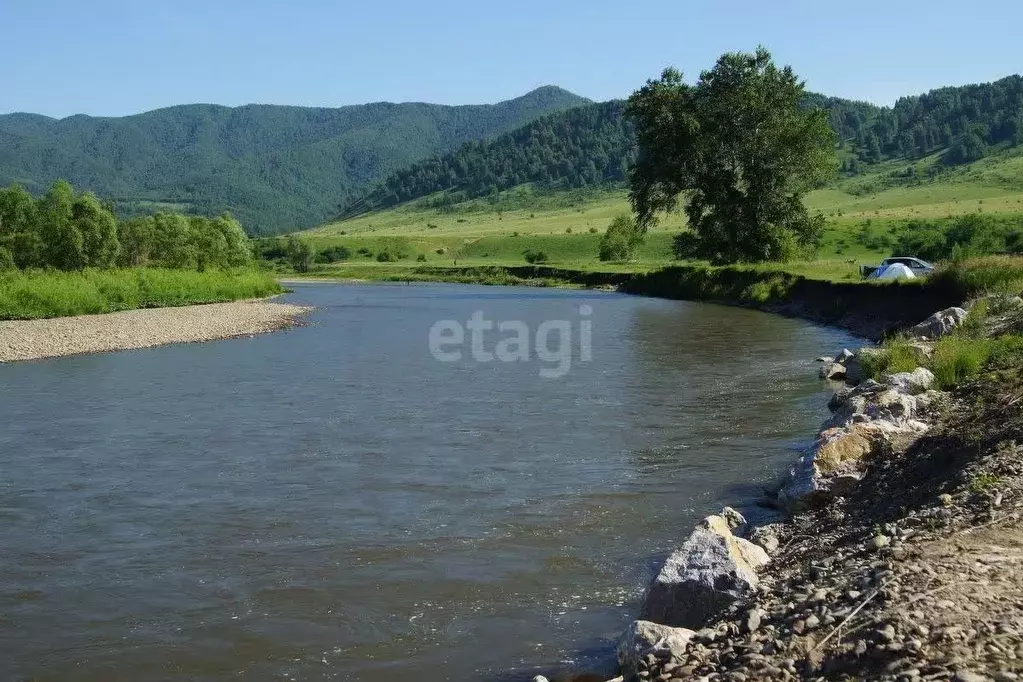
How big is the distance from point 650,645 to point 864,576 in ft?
5.63

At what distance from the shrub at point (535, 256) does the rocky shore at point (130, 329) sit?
67.5 metres

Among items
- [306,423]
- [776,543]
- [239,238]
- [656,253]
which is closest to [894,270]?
[306,423]

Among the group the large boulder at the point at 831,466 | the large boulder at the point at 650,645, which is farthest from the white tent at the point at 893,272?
the large boulder at the point at 650,645

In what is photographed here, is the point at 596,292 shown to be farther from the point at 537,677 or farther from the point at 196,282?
the point at 537,677

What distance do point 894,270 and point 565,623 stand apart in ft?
131

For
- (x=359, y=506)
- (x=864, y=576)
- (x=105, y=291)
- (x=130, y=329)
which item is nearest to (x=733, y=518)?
(x=864, y=576)

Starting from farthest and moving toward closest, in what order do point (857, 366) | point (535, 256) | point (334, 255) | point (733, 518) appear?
1. point (334, 255)
2. point (535, 256)
3. point (857, 366)
4. point (733, 518)

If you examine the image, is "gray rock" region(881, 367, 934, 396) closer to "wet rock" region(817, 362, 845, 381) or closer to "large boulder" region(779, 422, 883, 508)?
"large boulder" region(779, 422, 883, 508)

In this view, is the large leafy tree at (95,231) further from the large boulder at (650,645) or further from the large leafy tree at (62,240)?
the large boulder at (650,645)

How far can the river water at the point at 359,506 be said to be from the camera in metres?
8.73

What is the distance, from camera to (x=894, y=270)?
1766 inches

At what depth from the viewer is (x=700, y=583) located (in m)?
8.18

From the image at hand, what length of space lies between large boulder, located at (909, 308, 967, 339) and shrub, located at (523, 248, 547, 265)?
95453 millimetres

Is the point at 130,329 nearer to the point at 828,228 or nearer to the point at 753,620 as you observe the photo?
the point at 753,620
